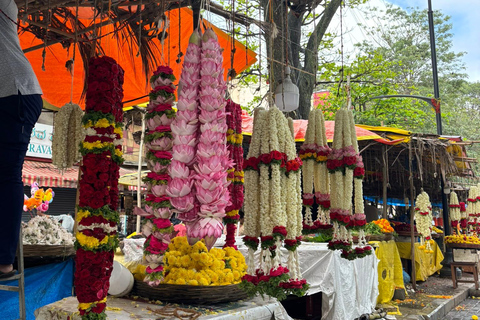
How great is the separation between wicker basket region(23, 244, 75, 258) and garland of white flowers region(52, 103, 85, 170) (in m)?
0.90

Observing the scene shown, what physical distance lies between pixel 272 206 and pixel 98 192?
1.13 metres

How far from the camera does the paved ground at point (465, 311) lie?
8.06 meters

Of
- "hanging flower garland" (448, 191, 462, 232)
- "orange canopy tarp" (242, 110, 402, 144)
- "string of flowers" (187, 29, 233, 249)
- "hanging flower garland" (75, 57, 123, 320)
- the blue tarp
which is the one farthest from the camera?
"hanging flower garland" (448, 191, 462, 232)

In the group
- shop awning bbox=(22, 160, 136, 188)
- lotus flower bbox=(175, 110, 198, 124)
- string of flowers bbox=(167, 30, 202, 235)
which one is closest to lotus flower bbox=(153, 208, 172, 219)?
string of flowers bbox=(167, 30, 202, 235)

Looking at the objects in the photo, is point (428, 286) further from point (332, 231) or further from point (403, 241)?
point (332, 231)

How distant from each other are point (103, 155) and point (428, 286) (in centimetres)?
1070

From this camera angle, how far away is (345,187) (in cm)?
342

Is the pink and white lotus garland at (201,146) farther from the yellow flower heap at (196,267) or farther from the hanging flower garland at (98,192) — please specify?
the yellow flower heap at (196,267)

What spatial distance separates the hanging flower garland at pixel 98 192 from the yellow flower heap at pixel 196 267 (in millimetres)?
872

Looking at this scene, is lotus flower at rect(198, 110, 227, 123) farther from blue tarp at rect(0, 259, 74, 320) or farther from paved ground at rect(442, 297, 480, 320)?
paved ground at rect(442, 297, 480, 320)

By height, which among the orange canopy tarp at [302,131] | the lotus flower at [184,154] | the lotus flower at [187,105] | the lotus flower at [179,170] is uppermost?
the orange canopy tarp at [302,131]

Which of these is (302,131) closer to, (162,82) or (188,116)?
(162,82)

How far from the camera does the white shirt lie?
7.20 ft

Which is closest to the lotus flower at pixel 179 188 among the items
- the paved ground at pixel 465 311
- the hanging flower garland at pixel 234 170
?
the hanging flower garland at pixel 234 170
